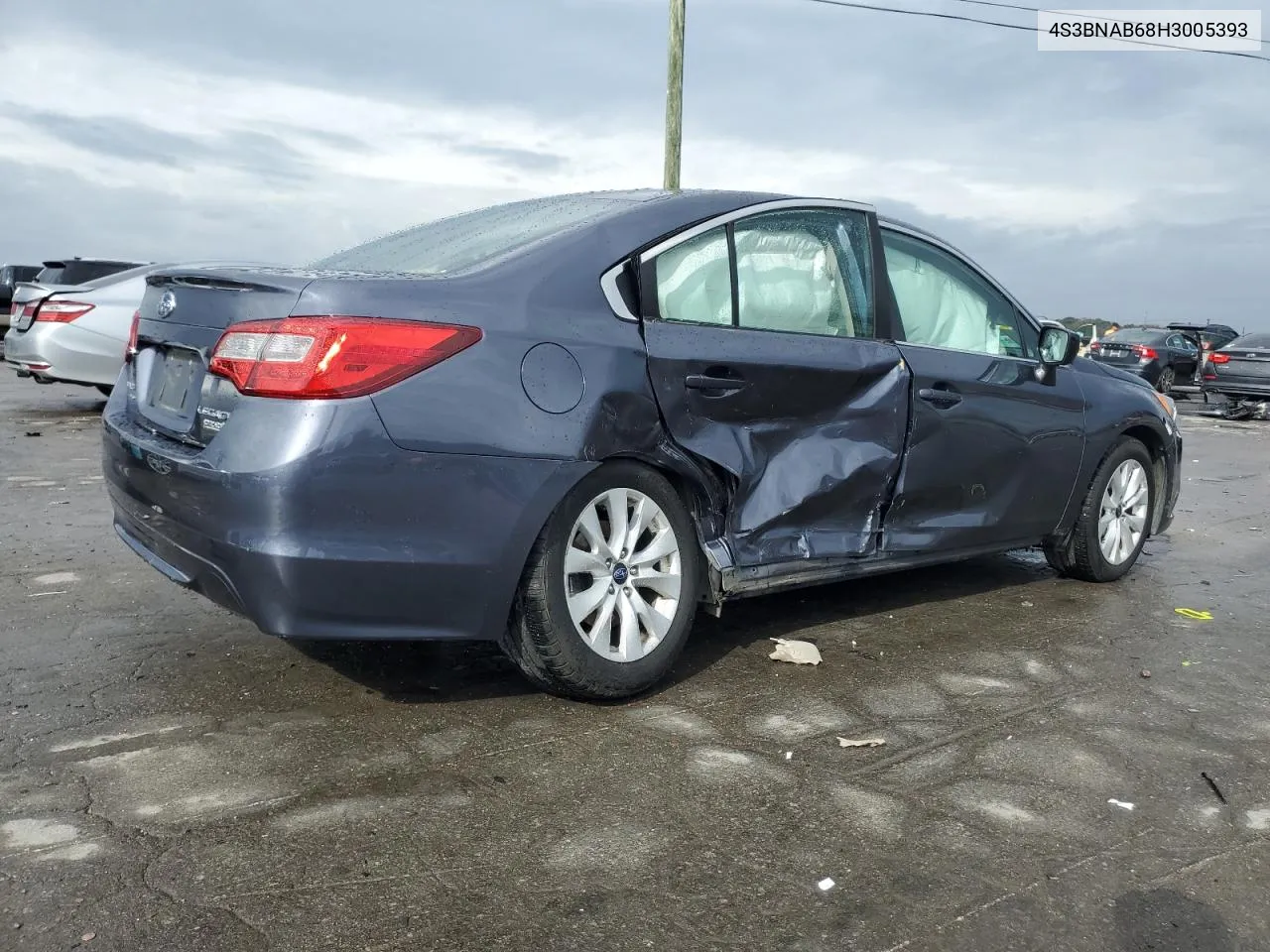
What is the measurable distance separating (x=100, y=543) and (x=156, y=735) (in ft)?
9.61

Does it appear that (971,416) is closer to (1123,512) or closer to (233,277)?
(1123,512)

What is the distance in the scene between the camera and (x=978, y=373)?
500cm

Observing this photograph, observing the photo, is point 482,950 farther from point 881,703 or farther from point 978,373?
point 978,373

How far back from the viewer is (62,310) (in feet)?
40.1

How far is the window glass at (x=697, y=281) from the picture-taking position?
3994mm

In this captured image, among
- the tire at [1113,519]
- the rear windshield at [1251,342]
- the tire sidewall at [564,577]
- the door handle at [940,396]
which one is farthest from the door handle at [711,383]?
the rear windshield at [1251,342]

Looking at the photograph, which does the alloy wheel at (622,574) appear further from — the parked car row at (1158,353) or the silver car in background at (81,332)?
the parked car row at (1158,353)

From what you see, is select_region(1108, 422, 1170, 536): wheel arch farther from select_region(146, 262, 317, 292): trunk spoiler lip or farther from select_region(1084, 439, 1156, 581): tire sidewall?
select_region(146, 262, 317, 292): trunk spoiler lip

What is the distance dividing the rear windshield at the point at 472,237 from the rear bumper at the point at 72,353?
27.6 feet

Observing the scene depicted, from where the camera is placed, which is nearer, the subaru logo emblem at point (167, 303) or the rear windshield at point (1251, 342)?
the subaru logo emblem at point (167, 303)

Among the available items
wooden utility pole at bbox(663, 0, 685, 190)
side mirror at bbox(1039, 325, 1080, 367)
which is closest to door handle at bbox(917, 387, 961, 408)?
side mirror at bbox(1039, 325, 1080, 367)

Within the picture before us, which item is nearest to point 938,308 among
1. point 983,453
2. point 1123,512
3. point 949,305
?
point 949,305

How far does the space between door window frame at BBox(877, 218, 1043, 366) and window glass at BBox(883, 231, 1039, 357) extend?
0.01m

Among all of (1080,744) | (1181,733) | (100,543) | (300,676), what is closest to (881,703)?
(1080,744)
